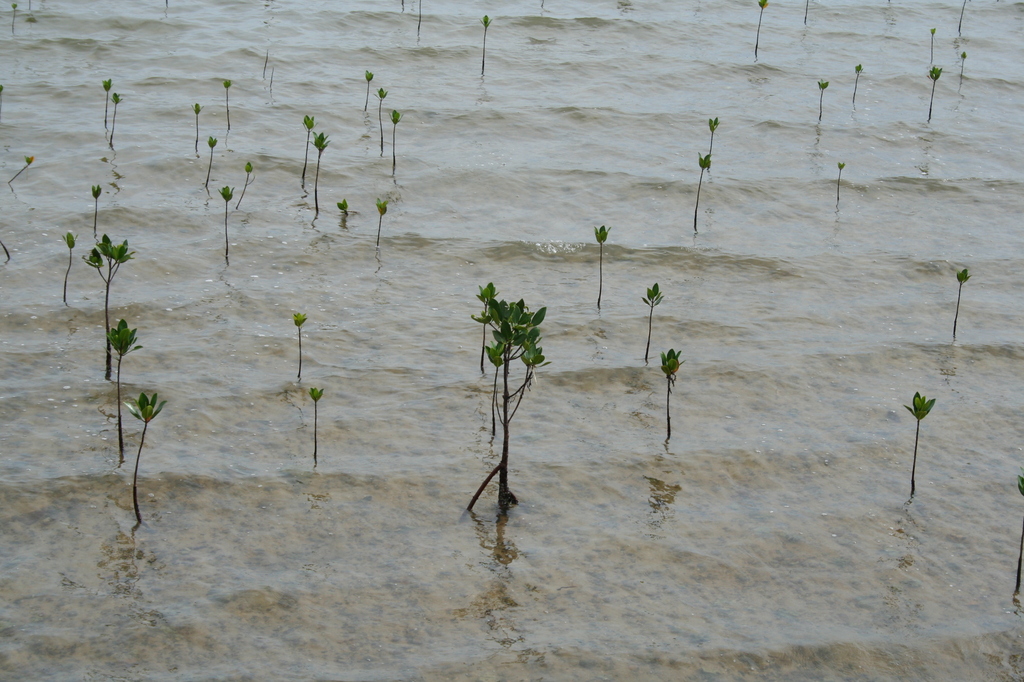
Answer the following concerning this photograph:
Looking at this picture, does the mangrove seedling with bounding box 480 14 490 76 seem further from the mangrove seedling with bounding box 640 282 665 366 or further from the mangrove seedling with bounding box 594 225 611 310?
the mangrove seedling with bounding box 640 282 665 366

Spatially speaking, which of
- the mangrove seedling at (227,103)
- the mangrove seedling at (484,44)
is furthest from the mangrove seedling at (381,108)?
the mangrove seedling at (484,44)

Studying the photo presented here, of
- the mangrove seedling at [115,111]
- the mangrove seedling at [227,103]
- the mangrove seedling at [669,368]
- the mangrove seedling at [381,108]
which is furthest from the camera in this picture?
the mangrove seedling at [227,103]

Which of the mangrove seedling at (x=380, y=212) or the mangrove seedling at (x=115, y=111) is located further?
the mangrove seedling at (x=115, y=111)

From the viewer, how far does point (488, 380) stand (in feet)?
19.5

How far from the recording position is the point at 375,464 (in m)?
5.13

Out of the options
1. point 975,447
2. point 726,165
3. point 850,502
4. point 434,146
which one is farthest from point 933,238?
point 434,146

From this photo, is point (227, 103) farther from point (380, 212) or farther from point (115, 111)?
point (380, 212)

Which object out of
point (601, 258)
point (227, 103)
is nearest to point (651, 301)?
point (601, 258)

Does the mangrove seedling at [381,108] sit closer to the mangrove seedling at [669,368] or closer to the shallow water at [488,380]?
the shallow water at [488,380]

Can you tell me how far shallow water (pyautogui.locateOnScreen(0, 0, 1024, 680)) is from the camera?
163 inches

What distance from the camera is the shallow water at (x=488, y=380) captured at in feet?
13.6

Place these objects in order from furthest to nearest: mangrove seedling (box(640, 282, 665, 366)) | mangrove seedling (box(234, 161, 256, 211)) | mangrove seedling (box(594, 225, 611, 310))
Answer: mangrove seedling (box(234, 161, 256, 211)) → mangrove seedling (box(594, 225, 611, 310)) → mangrove seedling (box(640, 282, 665, 366))

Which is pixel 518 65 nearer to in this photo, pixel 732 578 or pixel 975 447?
pixel 975 447

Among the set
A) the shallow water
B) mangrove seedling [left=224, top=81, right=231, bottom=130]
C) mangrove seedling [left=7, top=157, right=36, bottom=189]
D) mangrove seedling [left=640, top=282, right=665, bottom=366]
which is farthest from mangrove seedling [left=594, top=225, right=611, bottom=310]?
mangrove seedling [left=7, top=157, right=36, bottom=189]
